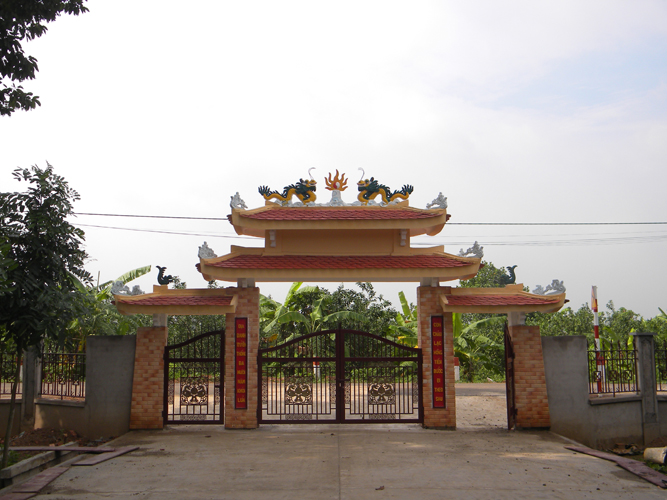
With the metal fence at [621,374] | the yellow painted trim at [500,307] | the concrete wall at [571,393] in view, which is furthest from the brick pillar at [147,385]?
the metal fence at [621,374]

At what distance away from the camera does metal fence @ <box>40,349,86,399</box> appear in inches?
412

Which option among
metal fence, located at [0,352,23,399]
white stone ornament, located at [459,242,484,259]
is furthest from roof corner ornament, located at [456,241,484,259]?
metal fence, located at [0,352,23,399]

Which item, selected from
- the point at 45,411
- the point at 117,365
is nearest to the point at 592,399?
the point at 117,365

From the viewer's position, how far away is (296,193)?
1085 cm

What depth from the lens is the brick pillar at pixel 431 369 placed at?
9.95 meters

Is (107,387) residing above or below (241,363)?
below

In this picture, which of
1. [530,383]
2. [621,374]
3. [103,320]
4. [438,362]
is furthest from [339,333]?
[103,320]

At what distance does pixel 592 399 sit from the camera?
400 inches

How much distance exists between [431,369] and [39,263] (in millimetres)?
6433

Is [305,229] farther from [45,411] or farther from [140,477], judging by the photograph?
[45,411]

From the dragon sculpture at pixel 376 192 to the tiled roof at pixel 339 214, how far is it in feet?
0.74

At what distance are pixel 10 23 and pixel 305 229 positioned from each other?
17.9 ft

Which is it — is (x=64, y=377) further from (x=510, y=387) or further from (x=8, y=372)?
(x=510, y=387)

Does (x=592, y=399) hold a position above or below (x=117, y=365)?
below
